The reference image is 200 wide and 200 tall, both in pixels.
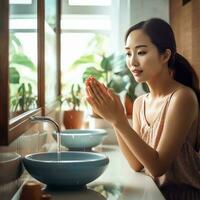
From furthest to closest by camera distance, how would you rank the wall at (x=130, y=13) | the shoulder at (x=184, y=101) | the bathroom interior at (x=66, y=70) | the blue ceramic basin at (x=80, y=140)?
the wall at (x=130, y=13)
the blue ceramic basin at (x=80, y=140)
the shoulder at (x=184, y=101)
the bathroom interior at (x=66, y=70)

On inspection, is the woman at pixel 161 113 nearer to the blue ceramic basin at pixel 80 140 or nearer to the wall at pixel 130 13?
the blue ceramic basin at pixel 80 140

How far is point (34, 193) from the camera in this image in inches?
41.6

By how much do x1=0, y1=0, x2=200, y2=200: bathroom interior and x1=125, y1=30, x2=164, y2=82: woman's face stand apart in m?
0.35

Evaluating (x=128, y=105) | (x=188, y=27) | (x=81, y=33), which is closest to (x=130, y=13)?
(x=81, y=33)

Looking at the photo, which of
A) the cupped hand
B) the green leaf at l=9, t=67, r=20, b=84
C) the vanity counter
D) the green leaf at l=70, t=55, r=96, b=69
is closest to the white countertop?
the vanity counter

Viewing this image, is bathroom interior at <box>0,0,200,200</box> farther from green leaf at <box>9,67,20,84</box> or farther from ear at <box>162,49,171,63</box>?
ear at <box>162,49,171,63</box>

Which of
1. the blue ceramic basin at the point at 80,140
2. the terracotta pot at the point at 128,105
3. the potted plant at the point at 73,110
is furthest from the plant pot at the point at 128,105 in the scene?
the blue ceramic basin at the point at 80,140

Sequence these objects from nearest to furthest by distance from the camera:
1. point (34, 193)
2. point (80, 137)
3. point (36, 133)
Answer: point (34, 193)
point (36, 133)
point (80, 137)

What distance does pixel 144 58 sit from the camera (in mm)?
1579

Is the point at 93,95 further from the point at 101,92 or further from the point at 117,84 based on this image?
the point at 117,84

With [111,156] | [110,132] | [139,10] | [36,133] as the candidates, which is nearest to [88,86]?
[36,133]

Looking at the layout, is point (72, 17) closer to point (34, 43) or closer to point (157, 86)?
point (34, 43)

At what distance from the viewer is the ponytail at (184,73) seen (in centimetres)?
166

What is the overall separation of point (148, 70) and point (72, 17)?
187 centimetres
